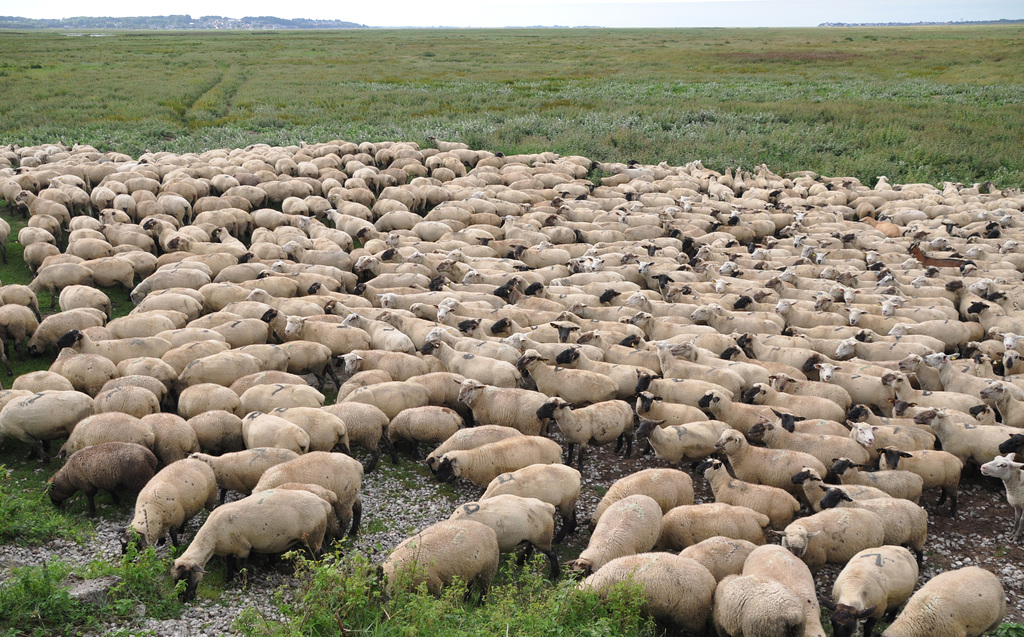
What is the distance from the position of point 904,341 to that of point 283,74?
6125cm

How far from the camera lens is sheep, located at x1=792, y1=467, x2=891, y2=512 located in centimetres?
880

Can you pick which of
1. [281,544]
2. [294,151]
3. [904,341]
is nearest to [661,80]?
[294,151]

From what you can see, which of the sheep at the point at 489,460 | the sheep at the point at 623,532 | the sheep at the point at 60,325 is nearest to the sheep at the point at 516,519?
the sheep at the point at 623,532

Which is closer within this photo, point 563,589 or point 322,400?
point 563,589

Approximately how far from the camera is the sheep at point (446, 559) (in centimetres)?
716

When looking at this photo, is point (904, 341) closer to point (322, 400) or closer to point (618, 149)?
point (322, 400)

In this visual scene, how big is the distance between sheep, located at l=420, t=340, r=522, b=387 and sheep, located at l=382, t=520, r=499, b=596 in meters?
4.37

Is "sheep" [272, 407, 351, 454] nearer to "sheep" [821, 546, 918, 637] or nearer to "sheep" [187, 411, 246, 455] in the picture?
"sheep" [187, 411, 246, 455]

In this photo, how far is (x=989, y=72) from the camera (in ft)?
182

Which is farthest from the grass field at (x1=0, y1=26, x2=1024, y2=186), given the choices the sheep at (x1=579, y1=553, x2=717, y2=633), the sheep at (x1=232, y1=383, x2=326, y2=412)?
the sheep at (x1=579, y1=553, x2=717, y2=633)

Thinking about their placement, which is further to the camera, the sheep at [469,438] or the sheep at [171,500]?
the sheep at [469,438]

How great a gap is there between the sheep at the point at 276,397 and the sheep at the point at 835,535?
7299 millimetres

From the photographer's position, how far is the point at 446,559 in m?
7.38

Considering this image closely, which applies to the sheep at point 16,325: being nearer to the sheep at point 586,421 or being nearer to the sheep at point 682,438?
the sheep at point 586,421
